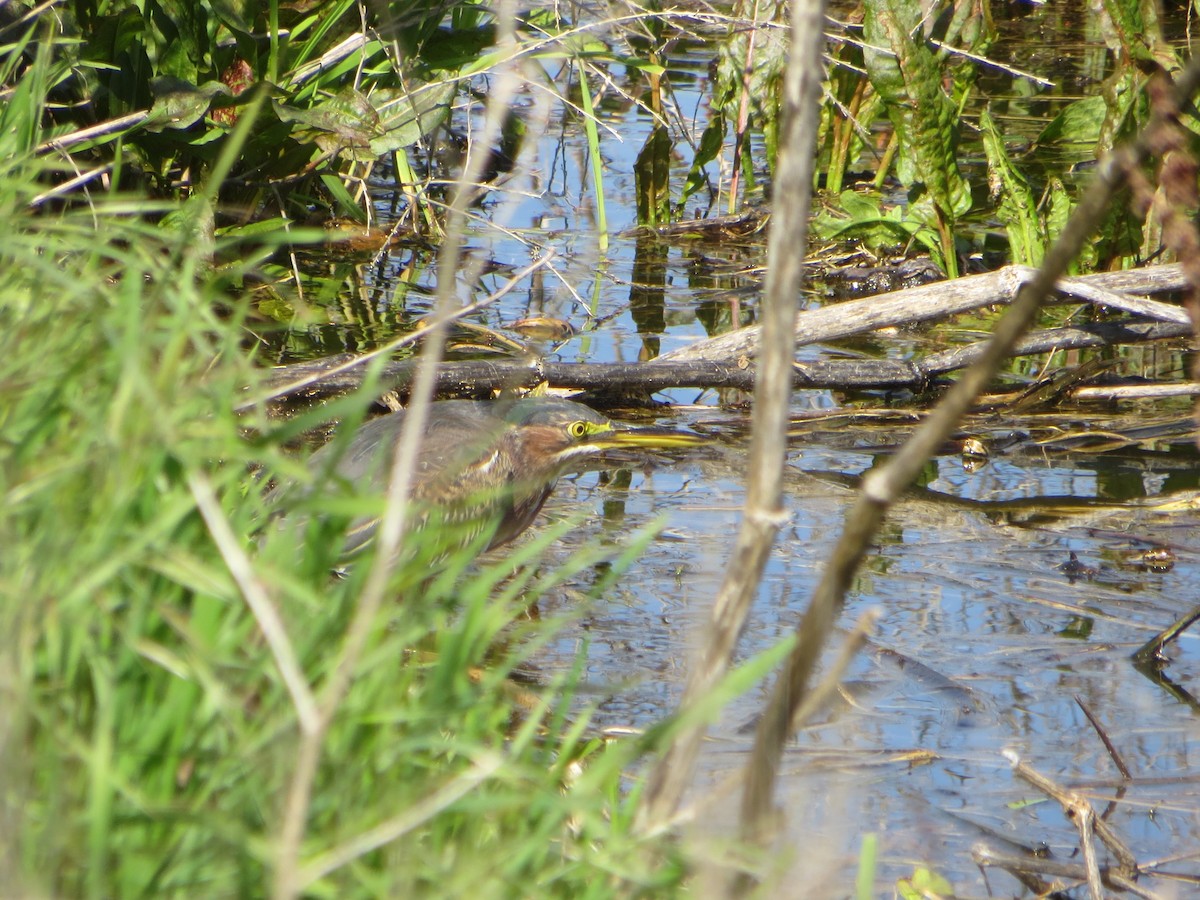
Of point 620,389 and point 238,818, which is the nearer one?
point 238,818

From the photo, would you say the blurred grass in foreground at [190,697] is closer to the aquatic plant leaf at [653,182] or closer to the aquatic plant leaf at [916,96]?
the aquatic plant leaf at [916,96]

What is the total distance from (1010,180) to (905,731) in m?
3.61

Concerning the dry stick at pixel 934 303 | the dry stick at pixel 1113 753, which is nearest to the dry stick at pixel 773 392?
the dry stick at pixel 1113 753

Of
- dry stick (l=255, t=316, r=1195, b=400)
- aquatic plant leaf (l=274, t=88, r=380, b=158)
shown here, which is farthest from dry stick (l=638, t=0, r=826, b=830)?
aquatic plant leaf (l=274, t=88, r=380, b=158)

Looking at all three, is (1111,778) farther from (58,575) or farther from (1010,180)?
(1010,180)

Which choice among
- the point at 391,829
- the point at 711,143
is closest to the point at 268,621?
the point at 391,829

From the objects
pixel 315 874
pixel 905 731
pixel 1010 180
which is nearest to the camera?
pixel 315 874

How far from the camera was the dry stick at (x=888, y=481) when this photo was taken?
5.55ft

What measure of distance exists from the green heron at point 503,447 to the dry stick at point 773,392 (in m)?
2.35

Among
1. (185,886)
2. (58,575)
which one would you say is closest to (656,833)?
(185,886)

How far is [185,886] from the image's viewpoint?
1.75m

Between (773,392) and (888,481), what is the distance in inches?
7.2

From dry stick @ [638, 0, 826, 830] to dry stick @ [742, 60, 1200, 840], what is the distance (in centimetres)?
A: 9

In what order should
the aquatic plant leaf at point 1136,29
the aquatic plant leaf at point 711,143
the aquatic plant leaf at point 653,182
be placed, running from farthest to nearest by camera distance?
1. the aquatic plant leaf at point 653,182
2. the aquatic plant leaf at point 711,143
3. the aquatic plant leaf at point 1136,29
